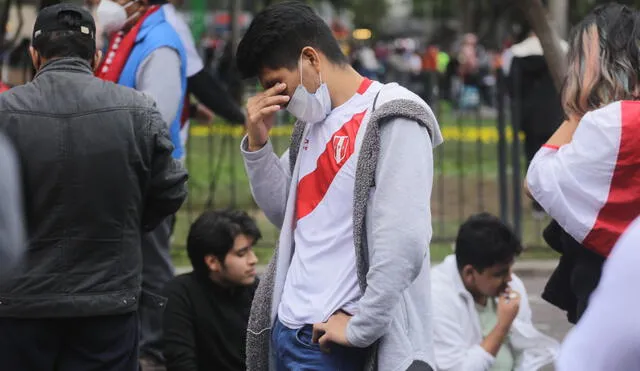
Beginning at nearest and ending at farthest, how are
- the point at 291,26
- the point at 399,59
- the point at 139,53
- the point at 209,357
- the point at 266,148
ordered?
the point at 291,26, the point at 266,148, the point at 209,357, the point at 139,53, the point at 399,59

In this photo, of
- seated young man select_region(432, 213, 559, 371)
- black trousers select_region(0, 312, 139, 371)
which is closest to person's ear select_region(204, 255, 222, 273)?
seated young man select_region(432, 213, 559, 371)

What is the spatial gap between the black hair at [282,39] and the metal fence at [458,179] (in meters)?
6.48

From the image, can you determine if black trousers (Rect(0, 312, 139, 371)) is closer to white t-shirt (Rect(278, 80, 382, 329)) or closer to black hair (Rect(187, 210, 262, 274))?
white t-shirt (Rect(278, 80, 382, 329))

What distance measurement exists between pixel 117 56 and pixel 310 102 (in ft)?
8.72

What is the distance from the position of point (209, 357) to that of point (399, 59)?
34.7 m

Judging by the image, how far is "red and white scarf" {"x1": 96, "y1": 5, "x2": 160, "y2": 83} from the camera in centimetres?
629

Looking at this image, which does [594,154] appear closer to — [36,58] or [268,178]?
[268,178]

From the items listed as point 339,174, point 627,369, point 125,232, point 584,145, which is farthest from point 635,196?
point 627,369

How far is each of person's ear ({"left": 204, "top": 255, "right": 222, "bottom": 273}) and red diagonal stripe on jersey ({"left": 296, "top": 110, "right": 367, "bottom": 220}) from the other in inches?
72.3

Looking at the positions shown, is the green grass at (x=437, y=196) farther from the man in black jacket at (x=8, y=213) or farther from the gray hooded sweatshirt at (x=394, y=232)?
the man in black jacket at (x=8, y=213)

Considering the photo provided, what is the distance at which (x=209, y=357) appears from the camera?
581cm

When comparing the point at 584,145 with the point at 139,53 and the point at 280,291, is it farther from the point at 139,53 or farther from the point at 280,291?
the point at 139,53

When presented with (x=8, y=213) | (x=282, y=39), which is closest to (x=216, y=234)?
(x=282, y=39)

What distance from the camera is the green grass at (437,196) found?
1052 centimetres
